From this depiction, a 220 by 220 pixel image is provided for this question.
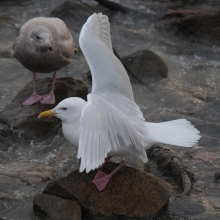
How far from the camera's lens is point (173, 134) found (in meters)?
4.52

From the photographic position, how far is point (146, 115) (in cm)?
707

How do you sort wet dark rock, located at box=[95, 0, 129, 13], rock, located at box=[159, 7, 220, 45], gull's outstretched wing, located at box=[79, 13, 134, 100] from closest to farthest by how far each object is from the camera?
gull's outstretched wing, located at box=[79, 13, 134, 100], rock, located at box=[159, 7, 220, 45], wet dark rock, located at box=[95, 0, 129, 13]

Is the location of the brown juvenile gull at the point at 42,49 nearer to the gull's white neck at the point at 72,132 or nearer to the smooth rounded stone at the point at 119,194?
the gull's white neck at the point at 72,132

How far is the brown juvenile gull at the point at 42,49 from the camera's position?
6.68m

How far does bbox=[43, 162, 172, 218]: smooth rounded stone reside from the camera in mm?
4293

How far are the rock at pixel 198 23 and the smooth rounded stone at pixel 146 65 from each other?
2.43m

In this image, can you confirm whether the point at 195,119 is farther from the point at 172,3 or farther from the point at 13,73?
the point at 172,3

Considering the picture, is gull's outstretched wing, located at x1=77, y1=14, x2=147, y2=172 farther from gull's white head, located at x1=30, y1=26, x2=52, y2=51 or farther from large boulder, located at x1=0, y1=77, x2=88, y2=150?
large boulder, located at x1=0, y1=77, x2=88, y2=150

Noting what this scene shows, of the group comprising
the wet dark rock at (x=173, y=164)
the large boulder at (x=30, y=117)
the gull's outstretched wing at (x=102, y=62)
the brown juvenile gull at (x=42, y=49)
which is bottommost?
the large boulder at (x=30, y=117)

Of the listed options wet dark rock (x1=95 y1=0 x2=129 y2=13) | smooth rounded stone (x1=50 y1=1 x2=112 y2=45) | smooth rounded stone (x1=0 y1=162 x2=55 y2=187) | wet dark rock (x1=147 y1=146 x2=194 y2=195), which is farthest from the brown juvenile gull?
wet dark rock (x1=95 y1=0 x2=129 y2=13)

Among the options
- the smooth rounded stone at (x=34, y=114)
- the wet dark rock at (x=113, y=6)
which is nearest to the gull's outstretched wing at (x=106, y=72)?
the smooth rounded stone at (x=34, y=114)

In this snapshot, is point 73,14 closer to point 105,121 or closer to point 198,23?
point 198,23

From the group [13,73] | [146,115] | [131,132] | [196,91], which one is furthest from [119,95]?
[13,73]

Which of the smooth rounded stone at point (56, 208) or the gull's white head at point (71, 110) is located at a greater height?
the gull's white head at point (71, 110)
